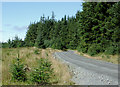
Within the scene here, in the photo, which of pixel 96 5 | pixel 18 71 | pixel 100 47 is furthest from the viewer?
pixel 96 5

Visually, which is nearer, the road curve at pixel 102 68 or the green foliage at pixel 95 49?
the road curve at pixel 102 68

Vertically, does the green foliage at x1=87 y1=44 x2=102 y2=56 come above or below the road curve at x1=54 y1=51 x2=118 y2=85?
above

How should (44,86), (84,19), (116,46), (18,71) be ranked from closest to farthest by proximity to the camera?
(44,86)
(18,71)
(116,46)
(84,19)

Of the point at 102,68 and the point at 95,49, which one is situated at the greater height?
the point at 95,49

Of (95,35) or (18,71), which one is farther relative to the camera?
(95,35)

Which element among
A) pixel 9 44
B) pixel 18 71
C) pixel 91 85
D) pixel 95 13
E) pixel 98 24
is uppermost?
pixel 95 13

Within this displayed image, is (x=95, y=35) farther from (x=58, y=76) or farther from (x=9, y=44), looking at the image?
(x=9, y=44)

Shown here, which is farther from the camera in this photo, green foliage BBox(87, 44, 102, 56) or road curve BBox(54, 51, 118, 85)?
green foliage BBox(87, 44, 102, 56)

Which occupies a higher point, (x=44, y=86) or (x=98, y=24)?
(x=98, y=24)

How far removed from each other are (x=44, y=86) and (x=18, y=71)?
1.84 m

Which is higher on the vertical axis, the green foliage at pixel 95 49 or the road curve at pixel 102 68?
the green foliage at pixel 95 49

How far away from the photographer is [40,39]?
39781 mm

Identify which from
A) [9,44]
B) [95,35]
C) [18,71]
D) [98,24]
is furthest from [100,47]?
[9,44]

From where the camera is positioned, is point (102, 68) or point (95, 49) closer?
point (102, 68)
